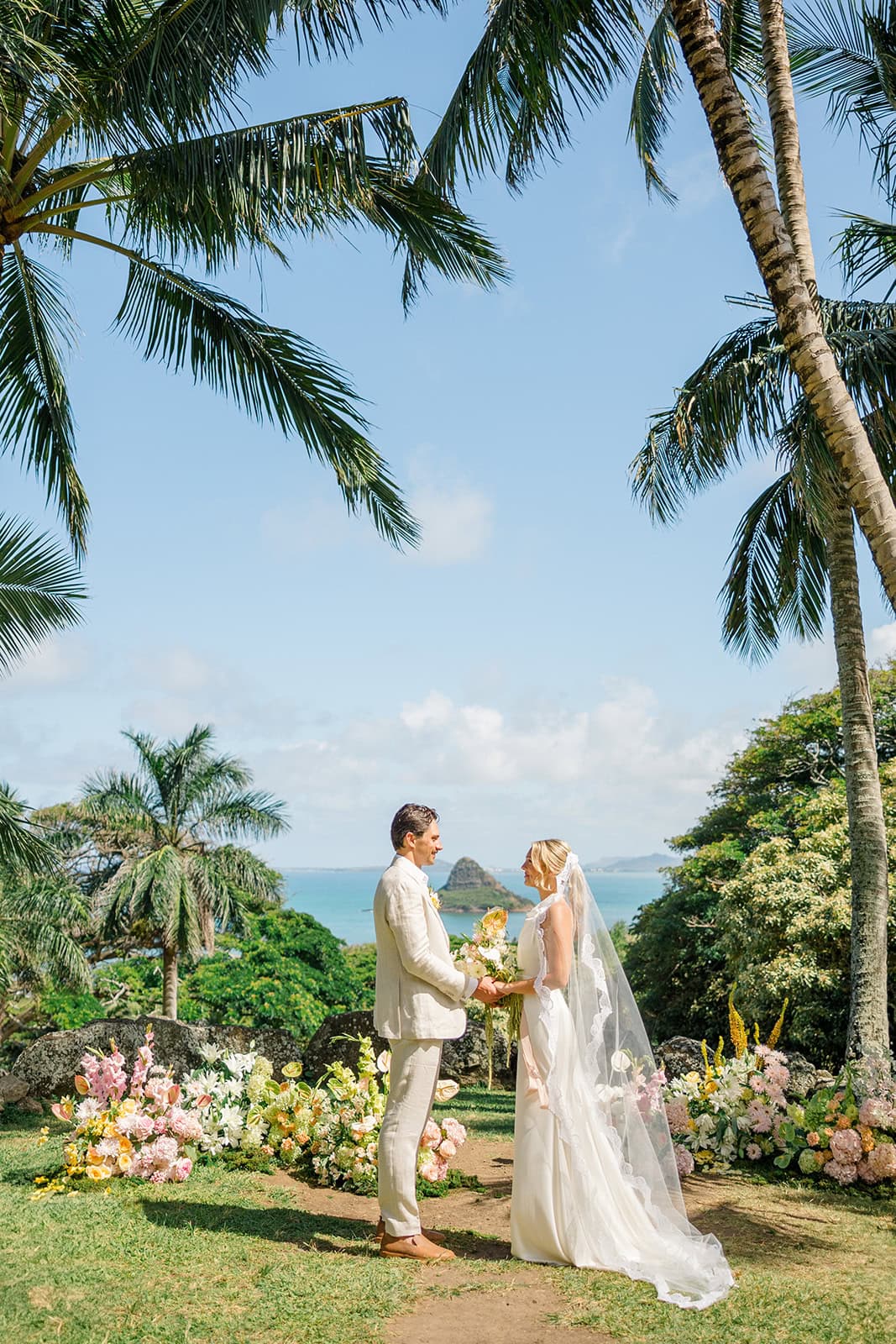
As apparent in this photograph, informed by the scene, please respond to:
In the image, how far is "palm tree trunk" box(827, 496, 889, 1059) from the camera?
839 cm

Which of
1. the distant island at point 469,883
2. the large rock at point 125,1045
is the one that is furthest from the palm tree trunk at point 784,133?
the distant island at point 469,883

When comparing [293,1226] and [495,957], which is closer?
[293,1226]

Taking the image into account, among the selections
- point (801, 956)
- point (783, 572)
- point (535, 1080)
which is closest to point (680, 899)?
point (801, 956)

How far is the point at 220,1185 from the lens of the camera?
6.80 meters

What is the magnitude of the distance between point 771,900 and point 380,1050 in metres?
4.67

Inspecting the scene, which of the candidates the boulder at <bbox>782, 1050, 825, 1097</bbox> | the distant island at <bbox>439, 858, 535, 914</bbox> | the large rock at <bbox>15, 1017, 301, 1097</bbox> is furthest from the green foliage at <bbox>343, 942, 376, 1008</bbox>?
the distant island at <bbox>439, 858, 535, 914</bbox>

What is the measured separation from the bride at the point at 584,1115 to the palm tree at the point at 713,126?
2575 mm

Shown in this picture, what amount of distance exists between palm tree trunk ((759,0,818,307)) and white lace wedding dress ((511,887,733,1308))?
4.89 m

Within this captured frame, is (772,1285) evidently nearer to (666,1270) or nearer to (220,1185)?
(666,1270)

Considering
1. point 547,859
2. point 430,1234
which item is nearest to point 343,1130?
point 430,1234

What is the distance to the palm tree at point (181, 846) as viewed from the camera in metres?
19.9

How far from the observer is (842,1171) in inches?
275

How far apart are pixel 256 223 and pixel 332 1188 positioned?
6.38 metres

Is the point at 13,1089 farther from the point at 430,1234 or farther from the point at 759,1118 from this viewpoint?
the point at 759,1118
